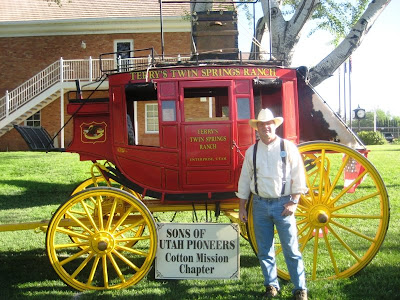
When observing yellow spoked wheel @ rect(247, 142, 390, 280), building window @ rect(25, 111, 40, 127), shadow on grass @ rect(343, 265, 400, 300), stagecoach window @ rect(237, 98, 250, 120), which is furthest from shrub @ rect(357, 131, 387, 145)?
stagecoach window @ rect(237, 98, 250, 120)

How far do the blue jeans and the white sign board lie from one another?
0.40m

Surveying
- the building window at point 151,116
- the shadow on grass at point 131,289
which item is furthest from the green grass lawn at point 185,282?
the building window at point 151,116

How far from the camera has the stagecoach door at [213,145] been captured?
4.98 m

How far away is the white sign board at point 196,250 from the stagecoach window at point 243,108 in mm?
1144

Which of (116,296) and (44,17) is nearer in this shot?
(116,296)

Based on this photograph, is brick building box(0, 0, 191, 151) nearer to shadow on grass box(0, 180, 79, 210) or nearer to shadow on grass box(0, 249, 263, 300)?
shadow on grass box(0, 180, 79, 210)

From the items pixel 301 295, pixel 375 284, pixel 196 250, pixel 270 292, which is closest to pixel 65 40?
pixel 196 250

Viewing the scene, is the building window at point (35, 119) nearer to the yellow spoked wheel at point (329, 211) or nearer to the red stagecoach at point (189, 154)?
the red stagecoach at point (189, 154)

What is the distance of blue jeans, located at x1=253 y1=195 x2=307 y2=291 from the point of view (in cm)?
426

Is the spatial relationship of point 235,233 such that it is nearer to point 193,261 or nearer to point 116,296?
point 193,261

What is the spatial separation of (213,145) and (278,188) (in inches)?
40.2

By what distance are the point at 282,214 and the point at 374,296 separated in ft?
3.99

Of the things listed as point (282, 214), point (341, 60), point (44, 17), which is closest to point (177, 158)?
point (282, 214)

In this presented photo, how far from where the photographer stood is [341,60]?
9.86 meters
